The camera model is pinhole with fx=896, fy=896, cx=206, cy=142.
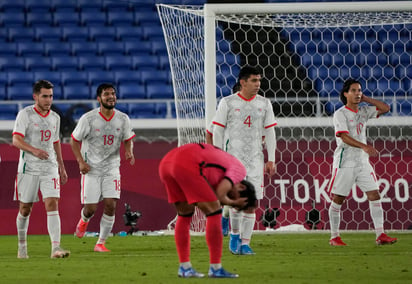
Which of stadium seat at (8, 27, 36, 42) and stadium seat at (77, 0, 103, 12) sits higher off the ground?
stadium seat at (77, 0, 103, 12)

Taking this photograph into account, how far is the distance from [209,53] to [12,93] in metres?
8.56

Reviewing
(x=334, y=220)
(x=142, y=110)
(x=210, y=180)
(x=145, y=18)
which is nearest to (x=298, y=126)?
(x=334, y=220)

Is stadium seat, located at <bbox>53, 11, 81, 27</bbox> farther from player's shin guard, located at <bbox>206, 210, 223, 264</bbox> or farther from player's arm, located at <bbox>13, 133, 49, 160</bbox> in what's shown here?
player's shin guard, located at <bbox>206, 210, 223, 264</bbox>

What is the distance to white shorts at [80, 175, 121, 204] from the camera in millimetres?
9469

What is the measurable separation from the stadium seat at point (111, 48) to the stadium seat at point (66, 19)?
3.73 ft

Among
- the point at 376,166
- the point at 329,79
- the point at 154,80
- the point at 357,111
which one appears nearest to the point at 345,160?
the point at 357,111

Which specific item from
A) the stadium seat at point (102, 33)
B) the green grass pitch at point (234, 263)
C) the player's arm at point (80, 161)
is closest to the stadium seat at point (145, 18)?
the stadium seat at point (102, 33)

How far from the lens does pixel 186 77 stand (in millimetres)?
12633

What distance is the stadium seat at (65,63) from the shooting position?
774 inches

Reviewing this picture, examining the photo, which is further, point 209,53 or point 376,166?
point 376,166

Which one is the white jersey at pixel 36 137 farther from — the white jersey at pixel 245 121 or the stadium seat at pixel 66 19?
the stadium seat at pixel 66 19

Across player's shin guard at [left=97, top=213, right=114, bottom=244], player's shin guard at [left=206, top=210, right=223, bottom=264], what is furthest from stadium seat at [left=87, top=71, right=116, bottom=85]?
player's shin guard at [left=206, top=210, right=223, bottom=264]

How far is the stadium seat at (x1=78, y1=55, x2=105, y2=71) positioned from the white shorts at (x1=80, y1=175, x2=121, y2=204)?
10.4 metres

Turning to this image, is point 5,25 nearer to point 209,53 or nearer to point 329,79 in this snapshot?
point 329,79
